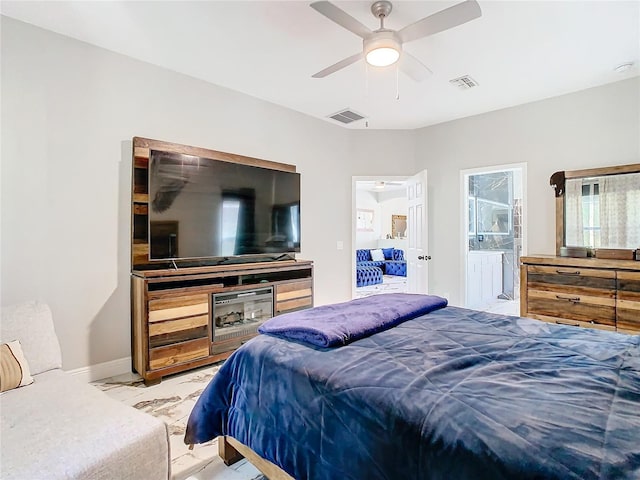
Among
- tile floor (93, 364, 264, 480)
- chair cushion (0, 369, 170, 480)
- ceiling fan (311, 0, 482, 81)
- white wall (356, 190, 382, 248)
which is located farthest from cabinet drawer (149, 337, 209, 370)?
white wall (356, 190, 382, 248)

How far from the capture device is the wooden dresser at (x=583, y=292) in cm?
305

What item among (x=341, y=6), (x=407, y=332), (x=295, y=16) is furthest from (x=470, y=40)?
(x=407, y=332)

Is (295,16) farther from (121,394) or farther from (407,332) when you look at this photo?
(121,394)

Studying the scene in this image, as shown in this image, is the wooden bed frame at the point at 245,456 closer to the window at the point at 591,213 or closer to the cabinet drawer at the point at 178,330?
the cabinet drawer at the point at 178,330

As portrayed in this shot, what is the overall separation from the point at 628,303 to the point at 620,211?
1.04 m

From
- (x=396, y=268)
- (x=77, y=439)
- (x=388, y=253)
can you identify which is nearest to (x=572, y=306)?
(x=77, y=439)

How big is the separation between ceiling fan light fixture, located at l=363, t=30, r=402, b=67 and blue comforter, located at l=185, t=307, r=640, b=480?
6.01 feet

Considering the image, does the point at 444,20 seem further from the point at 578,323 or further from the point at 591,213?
the point at 578,323

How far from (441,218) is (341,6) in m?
3.35

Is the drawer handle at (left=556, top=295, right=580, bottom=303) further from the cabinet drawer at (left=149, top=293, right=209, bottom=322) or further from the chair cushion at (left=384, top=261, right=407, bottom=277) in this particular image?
the chair cushion at (left=384, top=261, right=407, bottom=277)

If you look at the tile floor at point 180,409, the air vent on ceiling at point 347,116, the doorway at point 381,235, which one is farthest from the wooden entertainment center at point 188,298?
the doorway at point 381,235

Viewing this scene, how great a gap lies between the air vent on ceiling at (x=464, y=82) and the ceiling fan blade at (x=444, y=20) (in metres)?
1.53

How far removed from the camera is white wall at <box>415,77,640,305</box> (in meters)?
3.63

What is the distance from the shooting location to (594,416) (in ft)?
3.20
